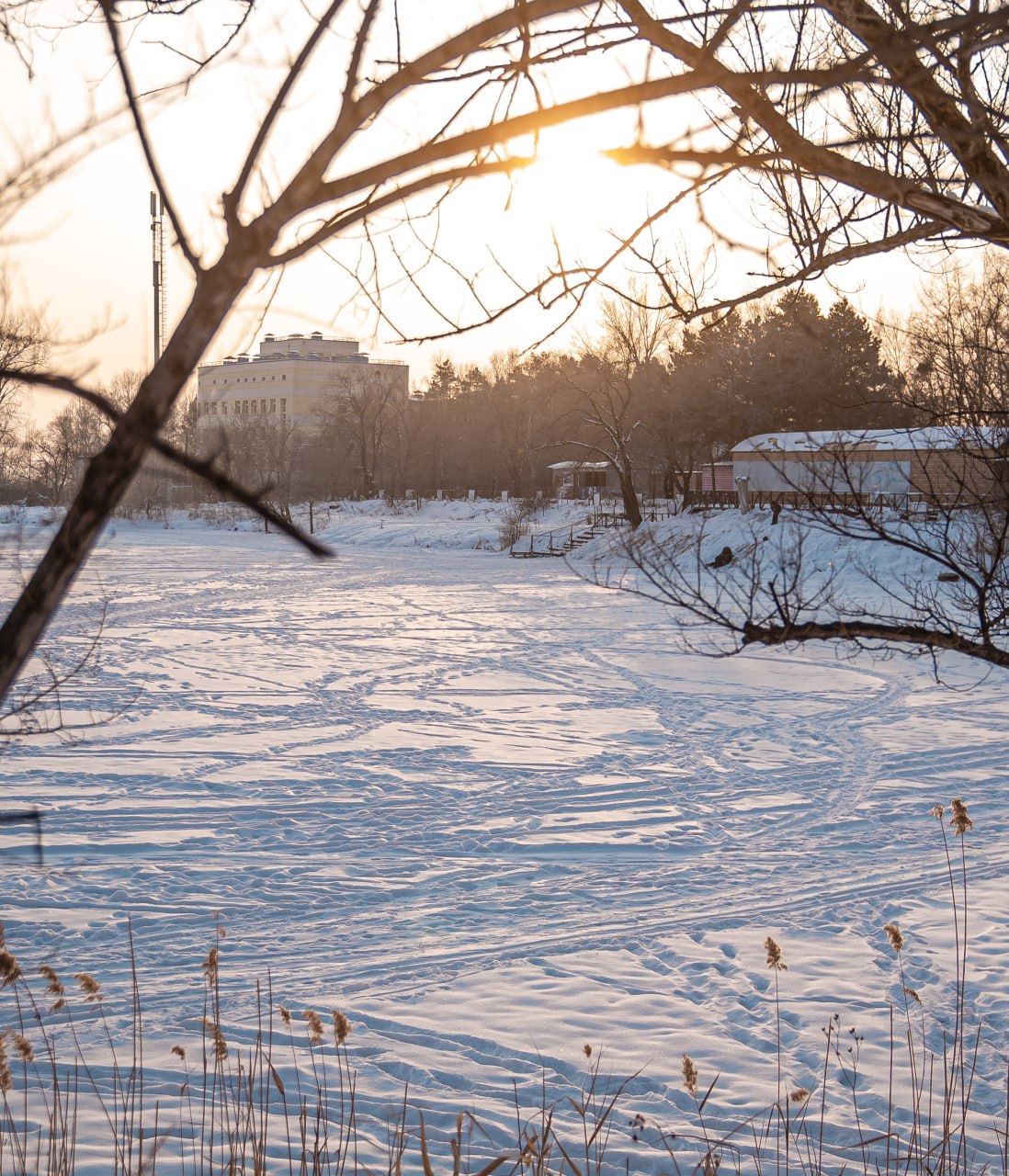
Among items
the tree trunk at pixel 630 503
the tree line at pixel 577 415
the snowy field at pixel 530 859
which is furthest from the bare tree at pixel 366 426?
the snowy field at pixel 530 859

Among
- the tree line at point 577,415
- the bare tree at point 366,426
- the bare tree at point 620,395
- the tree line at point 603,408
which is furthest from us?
the bare tree at point 366,426

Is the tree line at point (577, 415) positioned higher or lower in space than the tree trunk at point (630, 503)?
higher

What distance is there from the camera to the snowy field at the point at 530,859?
22.0 ft

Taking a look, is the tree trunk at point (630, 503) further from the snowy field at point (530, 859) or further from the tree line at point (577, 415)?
the snowy field at point (530, 859)

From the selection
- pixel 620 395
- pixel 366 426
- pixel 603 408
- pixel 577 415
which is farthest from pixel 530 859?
pixel 366 426

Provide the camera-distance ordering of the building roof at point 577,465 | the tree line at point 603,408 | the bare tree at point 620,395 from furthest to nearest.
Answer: the building roof at point 577,465 < the bare tree at point 620,395 < the tree line at point 603,408

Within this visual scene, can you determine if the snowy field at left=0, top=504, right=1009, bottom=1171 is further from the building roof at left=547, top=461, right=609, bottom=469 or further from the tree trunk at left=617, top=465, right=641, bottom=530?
the building roof at left=547, top=461, right=609, bottom=469

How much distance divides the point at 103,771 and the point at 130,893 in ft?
12.1

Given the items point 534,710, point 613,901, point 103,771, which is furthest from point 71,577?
point 534,710

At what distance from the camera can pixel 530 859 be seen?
31.7 feet

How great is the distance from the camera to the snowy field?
6719 mm

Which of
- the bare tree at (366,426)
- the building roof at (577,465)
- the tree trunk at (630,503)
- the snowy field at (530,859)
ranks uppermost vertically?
the bare tree at (366,426)

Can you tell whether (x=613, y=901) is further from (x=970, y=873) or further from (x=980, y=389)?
(x=980, y=389)

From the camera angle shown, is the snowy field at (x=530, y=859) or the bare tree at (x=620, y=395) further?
the bare tree at (x=620, y=395)
